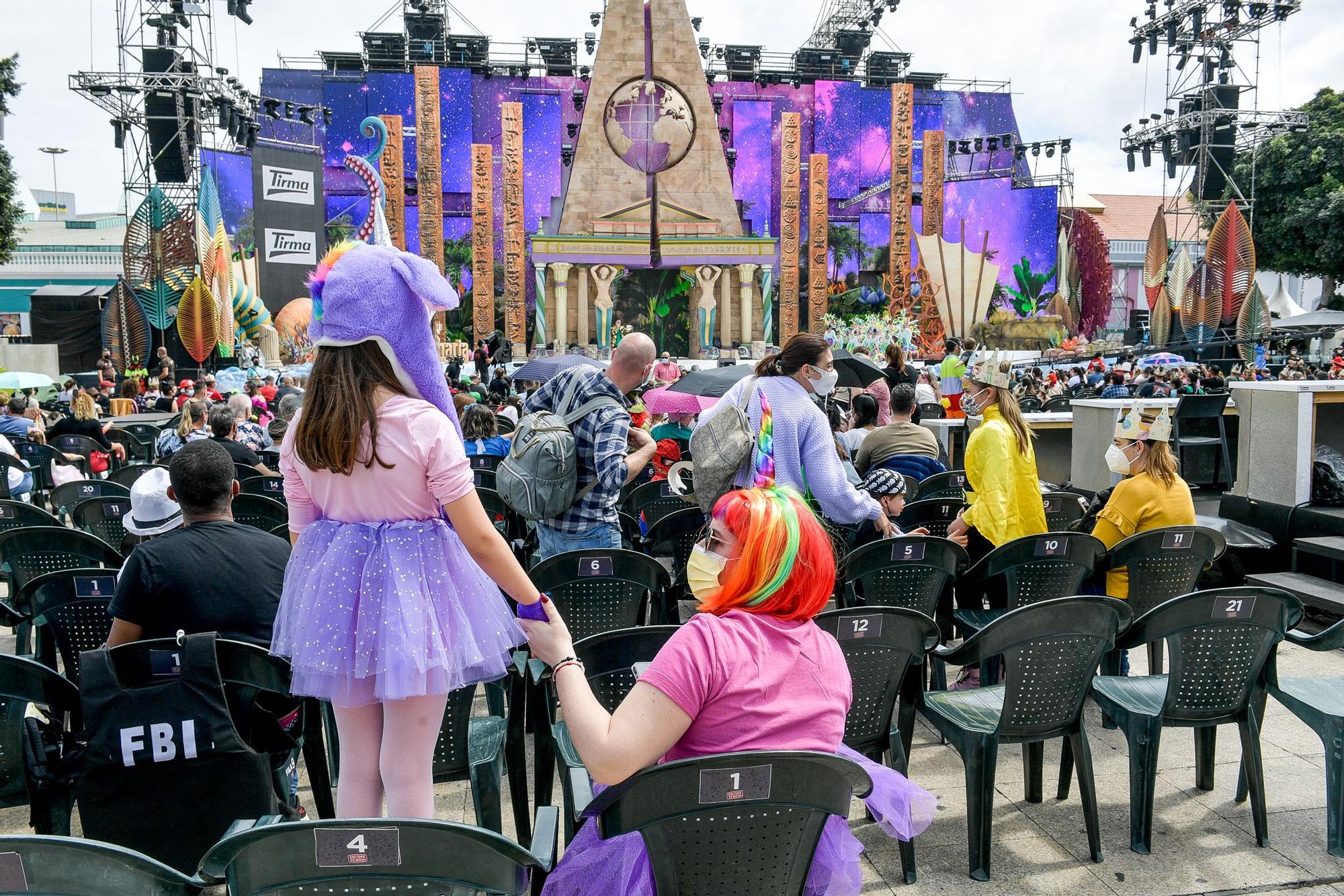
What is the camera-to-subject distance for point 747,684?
5.96 ft

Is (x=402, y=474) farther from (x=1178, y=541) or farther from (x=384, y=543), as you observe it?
(x=1178, y=541)

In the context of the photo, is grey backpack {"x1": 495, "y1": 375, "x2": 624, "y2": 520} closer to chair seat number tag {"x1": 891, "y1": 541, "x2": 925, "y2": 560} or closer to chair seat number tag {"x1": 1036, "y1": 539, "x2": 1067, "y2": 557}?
chair seat number tag {"x1": 891, "y1": 541, "x2": 925, "y2": 560}

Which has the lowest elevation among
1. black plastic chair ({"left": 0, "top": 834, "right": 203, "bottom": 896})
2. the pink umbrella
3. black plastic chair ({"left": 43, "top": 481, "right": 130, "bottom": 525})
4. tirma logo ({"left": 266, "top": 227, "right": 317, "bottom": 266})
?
black plastic chair ({"left": 43, "top": 481, "right": 130, "bottom": 525})

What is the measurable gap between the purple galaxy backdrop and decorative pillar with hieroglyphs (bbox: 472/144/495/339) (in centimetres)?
695

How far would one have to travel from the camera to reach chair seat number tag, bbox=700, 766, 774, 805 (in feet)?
5.75

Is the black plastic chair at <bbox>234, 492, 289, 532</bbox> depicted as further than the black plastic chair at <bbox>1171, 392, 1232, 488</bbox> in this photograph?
No

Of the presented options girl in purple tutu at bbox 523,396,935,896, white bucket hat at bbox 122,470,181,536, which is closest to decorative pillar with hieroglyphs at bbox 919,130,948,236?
white bucket hat at bbox 122,470,181,536

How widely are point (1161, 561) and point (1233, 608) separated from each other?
1294 millimetres

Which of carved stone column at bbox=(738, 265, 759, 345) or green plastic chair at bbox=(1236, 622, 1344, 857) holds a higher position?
carved stone column at bbox=(738, 265, 759, 345)

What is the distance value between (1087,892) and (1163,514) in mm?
2150

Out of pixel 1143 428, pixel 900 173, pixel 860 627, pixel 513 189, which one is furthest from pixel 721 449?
pixel 900 173

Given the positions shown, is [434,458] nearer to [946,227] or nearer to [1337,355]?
[1337,355]

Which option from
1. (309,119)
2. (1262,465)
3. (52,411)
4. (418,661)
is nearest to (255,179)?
(309,119)

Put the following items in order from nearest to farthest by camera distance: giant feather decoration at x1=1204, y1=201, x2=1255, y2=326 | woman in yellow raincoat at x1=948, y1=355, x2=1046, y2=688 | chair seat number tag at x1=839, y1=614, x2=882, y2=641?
chair seat number tag at x1=839, y1=614, x2=882, y2=641, woman in yellow raincoat at x1=948, y1=355, x2=1046, y2=688, giant feather decoration at x1=1204, y1=201, x2=1255, y2=326
